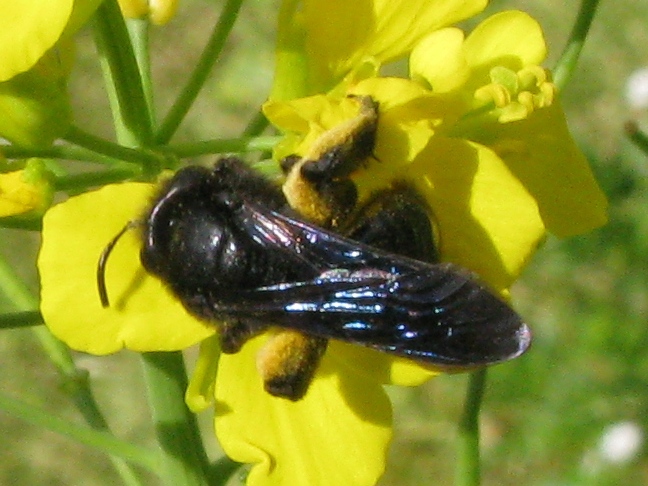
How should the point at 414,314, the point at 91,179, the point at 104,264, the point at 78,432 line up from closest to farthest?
the point at 414,314
the point at 104,264
the point at 91,179
the point at 78,432

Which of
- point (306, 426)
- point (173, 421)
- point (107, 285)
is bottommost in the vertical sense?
point (173, 421)

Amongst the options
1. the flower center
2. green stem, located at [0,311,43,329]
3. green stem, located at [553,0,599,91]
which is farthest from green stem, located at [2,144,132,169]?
green stem, located at [553,0,599,91]

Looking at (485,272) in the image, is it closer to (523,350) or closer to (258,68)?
(523,350)

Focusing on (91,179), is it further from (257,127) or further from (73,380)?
(73,380)

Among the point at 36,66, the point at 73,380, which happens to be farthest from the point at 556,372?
the point at 36,66

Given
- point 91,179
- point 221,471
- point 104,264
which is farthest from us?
point 221,471

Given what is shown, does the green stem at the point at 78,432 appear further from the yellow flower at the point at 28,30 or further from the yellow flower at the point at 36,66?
the yellow flower at the point at 28,30
